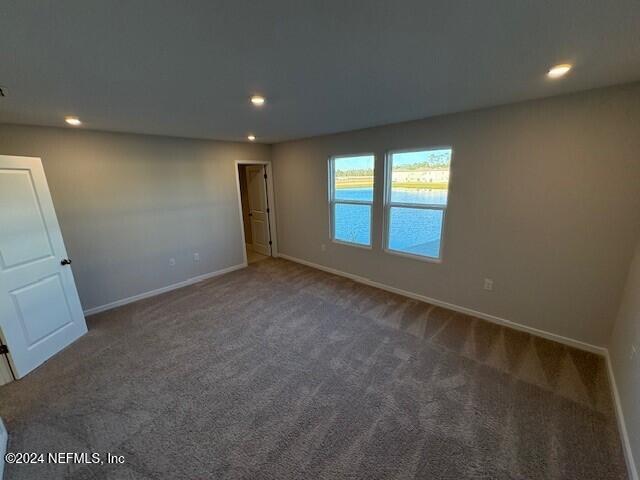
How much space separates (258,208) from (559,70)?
16.4 feet

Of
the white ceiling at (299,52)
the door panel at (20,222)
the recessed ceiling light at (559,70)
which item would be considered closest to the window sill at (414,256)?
the white ceiling at (299,52)

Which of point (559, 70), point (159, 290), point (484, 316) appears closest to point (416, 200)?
point (484, 316)

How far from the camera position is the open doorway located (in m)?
5.28

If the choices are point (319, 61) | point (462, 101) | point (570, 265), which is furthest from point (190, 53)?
point (570, 265)

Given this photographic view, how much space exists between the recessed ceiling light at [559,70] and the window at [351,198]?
206cm

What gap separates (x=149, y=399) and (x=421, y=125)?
3.93m

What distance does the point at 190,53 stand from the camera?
1348 millimetres

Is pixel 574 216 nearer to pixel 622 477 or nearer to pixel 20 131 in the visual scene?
pixel 622 477

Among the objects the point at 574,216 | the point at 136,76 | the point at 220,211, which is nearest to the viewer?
the point at 136,76

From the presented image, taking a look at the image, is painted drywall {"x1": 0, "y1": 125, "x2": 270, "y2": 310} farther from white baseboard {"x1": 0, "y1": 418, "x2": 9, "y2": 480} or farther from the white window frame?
the white window frame

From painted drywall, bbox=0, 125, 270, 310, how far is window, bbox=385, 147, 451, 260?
286 centimetres

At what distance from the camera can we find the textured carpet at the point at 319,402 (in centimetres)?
152

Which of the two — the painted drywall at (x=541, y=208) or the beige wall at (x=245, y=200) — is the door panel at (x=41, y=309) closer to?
the beige wall at (x=245, y=200)

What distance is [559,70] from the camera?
1.67 metres
